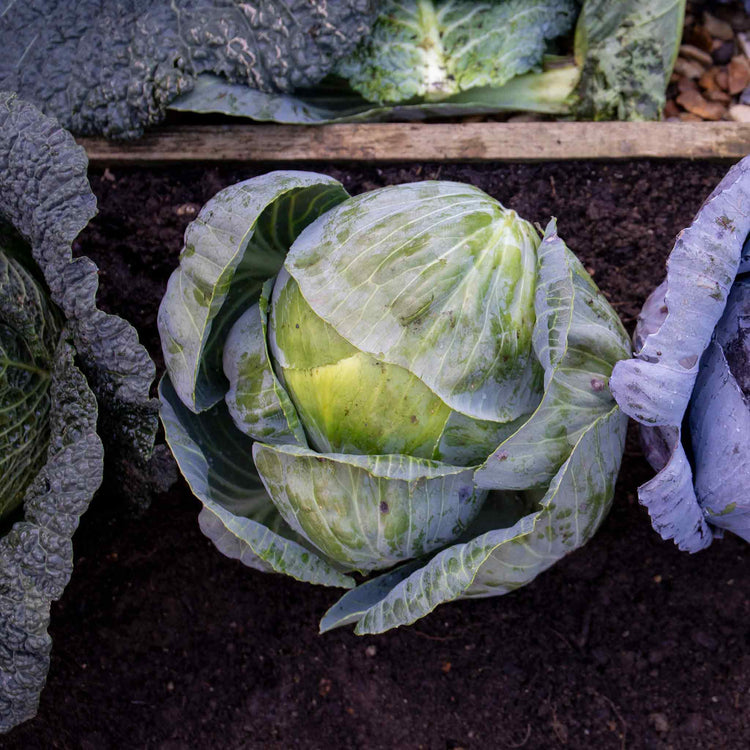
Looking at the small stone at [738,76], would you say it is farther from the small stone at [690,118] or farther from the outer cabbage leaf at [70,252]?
the outer cabbage leaf at [70,252]

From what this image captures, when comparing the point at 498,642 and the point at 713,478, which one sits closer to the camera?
the point at 713,478

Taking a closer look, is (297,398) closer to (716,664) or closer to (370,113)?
(370,113)

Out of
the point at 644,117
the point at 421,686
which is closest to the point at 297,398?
the point at 421,686

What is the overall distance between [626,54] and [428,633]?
156 centimetres

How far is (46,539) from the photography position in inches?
67.2

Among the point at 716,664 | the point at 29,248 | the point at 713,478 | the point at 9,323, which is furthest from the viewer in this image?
the point at 716,664

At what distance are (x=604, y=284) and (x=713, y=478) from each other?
80 cm

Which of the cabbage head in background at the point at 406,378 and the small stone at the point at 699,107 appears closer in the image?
the cabbage head in background at the point at 406,378

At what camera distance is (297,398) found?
1.63m

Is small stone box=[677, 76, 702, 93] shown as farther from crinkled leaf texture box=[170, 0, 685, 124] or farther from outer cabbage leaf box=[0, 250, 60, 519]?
outer cabbage leaf box=[0, 250, 60, 519]

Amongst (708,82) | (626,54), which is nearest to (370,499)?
(626,54)

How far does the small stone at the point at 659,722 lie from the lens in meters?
2.09

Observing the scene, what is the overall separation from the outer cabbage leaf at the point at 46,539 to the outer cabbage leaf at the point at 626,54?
1448 mm

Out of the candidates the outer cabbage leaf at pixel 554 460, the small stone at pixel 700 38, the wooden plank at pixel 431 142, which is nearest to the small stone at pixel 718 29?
the small stone at pixel 700 38
